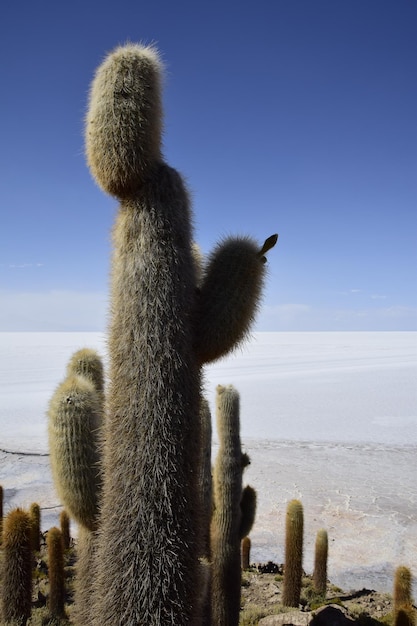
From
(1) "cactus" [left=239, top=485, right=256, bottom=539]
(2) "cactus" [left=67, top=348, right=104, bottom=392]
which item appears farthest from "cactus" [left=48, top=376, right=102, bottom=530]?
(1) "cactus" [left=239, top=485, right=256, bottom=539]

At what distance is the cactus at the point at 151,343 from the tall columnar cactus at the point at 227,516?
3972 mm

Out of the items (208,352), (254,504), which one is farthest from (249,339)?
(254,504)

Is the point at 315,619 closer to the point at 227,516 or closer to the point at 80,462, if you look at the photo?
the point at 227,516

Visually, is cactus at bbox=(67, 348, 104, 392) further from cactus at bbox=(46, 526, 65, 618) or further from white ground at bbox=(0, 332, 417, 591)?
cactus at bbox=(46, 526, 65, 618)

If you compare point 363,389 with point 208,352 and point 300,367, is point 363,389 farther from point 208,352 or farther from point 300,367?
point 208,352

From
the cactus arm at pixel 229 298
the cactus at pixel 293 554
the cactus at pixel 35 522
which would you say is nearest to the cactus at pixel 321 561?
the cactus at pixel 293 554

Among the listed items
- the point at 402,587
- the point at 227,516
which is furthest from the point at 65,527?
the point at 402,587

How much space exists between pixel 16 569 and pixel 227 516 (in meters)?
2.49

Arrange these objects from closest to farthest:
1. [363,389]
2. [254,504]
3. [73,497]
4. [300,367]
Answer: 1. [73,497]
2. [254,504]
3. [363,389]
4. [300,367]

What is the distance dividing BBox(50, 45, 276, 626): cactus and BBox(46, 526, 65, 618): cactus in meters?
4.29

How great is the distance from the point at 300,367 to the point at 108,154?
138 feet

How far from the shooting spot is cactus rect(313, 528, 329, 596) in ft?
23.3

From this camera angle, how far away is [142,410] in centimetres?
208

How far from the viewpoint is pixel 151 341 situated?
6.86ft
